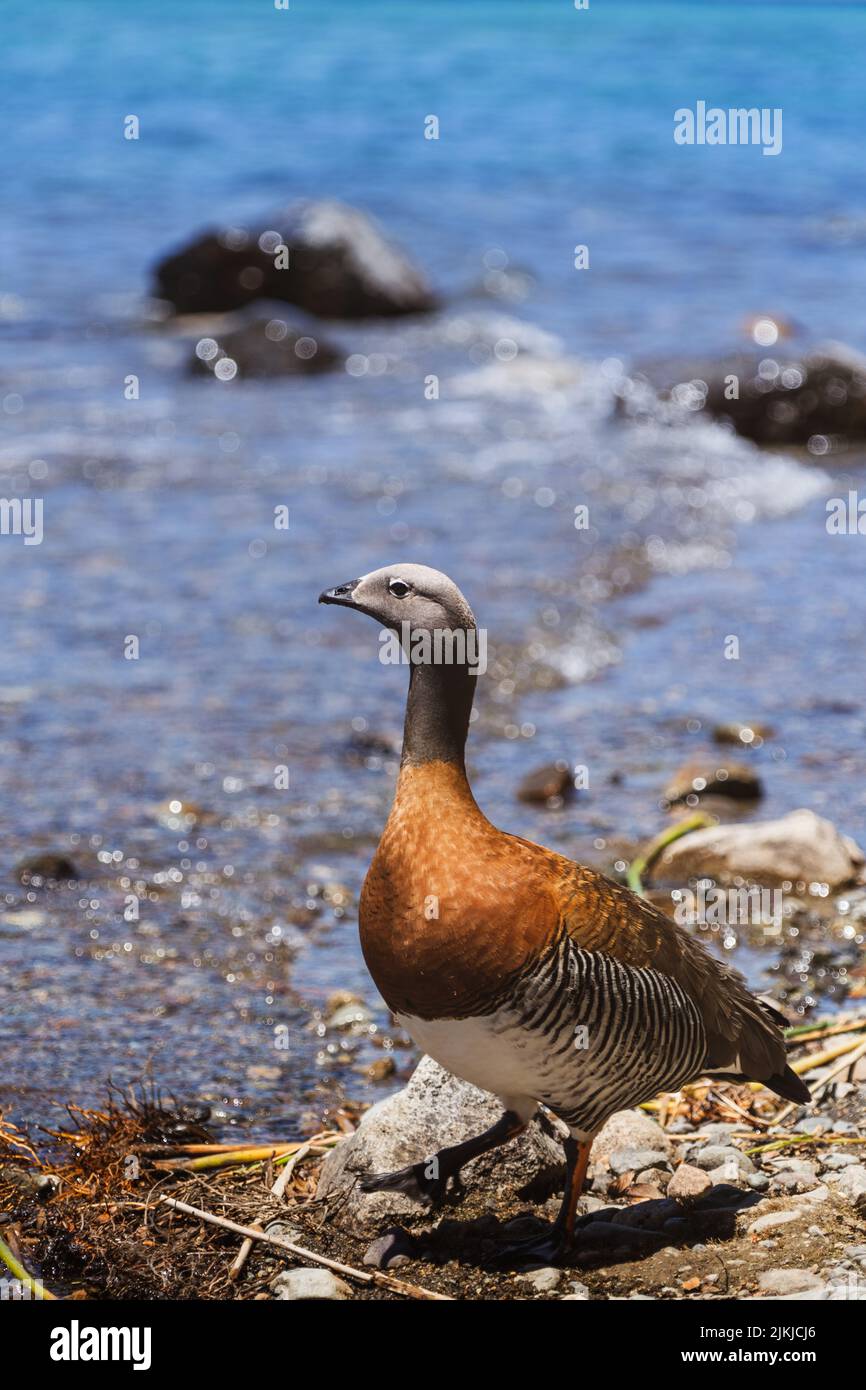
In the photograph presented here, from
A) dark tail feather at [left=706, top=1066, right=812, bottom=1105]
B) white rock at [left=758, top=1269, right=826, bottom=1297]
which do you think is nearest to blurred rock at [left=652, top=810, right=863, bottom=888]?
dark tail feather at [left=706, top=1066, right=812, bottom=1105]

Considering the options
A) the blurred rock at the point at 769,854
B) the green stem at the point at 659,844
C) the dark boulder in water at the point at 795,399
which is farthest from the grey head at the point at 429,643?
the dark boulder in water at the point at 795,399

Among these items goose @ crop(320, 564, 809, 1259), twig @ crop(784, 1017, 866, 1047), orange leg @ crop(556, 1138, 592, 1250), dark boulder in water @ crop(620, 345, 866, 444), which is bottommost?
orange leg @ crop(556, 1138, 592, 1250)

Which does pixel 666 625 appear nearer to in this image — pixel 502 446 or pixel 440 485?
pixel 440 485

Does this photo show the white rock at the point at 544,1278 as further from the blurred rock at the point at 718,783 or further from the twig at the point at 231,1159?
the blurred rock at the point at 718,783

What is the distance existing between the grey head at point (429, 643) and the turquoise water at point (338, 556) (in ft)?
6.08

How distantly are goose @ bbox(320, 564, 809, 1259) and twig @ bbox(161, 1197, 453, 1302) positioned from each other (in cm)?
28

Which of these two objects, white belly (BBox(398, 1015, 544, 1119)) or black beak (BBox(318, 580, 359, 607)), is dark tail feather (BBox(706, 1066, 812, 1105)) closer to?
white belly (BBox(398, 1015, 544, 1119))

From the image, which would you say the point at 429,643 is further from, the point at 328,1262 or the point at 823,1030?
the point at 823,1030

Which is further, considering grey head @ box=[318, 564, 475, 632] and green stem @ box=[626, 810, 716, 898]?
green stem @ box=[626, 810, 716, 898]

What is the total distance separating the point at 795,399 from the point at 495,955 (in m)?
12.2

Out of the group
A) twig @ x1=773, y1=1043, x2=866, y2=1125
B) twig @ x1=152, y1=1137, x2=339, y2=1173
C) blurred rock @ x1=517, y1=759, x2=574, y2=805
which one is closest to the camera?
twig @ x1=152, y1=1137, x2=339, y2=1173

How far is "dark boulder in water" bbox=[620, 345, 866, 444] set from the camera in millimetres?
15375
